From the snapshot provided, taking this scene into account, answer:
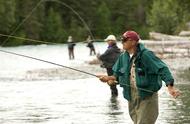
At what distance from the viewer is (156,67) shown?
9.27 metres

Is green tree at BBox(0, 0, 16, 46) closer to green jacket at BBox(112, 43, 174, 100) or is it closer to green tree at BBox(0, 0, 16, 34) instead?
green tree at BBox(0, 0, 16, 34)

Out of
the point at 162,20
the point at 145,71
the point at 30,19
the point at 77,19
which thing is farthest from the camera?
the point at 162,20

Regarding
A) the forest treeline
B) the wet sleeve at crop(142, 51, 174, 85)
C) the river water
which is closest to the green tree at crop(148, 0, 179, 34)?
the forest treeline

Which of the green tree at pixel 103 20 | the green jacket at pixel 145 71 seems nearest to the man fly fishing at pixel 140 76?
the green jacket at pixel 145 71

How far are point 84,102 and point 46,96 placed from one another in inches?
96.0

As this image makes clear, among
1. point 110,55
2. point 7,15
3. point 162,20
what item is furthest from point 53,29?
point 110,55

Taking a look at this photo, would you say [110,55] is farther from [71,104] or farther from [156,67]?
[156,67]

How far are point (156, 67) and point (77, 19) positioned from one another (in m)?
105

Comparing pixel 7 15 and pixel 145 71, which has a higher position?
pixel 7 15

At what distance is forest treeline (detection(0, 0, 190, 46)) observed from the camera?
101938 millimetres

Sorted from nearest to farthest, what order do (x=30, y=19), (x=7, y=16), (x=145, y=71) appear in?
(x=145, y=71) < (x=7, y=16) < (x=30, y=19)

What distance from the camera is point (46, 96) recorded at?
20719 mm

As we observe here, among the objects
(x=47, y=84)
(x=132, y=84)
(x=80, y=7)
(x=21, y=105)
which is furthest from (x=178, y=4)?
(x=80, y=7)

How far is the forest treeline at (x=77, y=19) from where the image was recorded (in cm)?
10194
